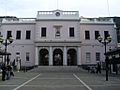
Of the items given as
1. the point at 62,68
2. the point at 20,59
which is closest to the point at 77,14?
the point at 62,68

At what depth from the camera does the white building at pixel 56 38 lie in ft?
156

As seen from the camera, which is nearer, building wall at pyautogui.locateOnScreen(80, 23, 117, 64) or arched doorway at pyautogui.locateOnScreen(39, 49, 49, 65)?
building wall at pyautogui.locateOnScreen(80, 23, 117, 64)

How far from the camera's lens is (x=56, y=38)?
4828cm

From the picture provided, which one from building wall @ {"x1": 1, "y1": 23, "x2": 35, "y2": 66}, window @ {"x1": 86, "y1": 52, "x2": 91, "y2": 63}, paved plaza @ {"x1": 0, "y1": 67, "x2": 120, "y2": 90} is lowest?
paved plaza @ {"x1": 0, "y1": 67, "x2": 120, "y2": 90}

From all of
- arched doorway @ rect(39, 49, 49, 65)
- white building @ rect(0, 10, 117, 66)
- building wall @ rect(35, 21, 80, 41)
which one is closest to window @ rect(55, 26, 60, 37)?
white building @ rect(0, 10, 117, 66)

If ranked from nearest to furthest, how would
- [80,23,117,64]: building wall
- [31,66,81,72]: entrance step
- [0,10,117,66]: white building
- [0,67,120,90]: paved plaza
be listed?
[0,67,120,90]: paved plaza
[31,66,81,72]: entrance step
[0,10,117,66]: white building
[80,23,117,64]: building wall

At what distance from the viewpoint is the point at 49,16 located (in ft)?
161

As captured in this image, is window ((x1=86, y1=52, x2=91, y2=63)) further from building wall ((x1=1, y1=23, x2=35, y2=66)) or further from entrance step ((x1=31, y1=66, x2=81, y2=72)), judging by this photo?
building wall ((x1=1, y1=23, x2=35, y2=66))

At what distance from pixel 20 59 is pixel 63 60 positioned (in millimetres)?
9632

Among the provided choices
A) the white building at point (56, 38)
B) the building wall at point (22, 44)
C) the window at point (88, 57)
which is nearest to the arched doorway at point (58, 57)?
the white building at point (56, 38)

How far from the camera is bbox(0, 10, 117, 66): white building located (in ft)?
156

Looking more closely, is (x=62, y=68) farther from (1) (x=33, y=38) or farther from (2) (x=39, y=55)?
(1) (x=33, y=38)

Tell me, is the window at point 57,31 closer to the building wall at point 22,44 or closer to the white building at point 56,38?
the white building at point 56,38

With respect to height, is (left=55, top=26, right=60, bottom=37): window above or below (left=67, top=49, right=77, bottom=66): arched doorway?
above
